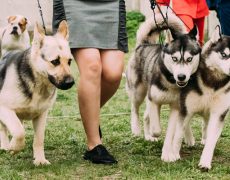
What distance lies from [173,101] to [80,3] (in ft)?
3.86

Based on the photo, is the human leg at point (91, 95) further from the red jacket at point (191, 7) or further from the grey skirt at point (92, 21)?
the red jacket at point (191, 7)

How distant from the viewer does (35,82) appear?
4.46 meters

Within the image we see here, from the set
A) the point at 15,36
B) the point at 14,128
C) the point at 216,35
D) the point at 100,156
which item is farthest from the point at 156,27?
the point at 15,36

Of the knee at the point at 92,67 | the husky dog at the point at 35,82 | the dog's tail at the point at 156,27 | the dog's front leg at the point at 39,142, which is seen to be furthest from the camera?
the dog's tail at the point at 156,27

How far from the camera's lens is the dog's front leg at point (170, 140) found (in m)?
4.88

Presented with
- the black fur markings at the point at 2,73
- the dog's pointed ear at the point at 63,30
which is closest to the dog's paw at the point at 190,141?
the dog's pointed ear at the point at 63,30

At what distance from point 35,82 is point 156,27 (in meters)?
1.71

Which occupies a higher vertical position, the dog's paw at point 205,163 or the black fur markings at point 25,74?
the black fur markings at point 25,74

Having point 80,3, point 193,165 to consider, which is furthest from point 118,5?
point 193,165

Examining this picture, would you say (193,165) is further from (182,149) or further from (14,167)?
(14,167)

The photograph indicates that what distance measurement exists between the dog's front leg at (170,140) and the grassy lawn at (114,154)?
7 cm

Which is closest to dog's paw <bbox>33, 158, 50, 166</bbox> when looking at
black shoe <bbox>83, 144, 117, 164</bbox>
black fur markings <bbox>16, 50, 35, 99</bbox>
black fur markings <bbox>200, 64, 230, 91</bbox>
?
black shoe <bbox>83, 144, 117, 164</bbox>

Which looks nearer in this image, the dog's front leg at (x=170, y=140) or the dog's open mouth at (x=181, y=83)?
the dog's open mouth at (x=181, y=83)

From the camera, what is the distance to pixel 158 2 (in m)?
5.80
